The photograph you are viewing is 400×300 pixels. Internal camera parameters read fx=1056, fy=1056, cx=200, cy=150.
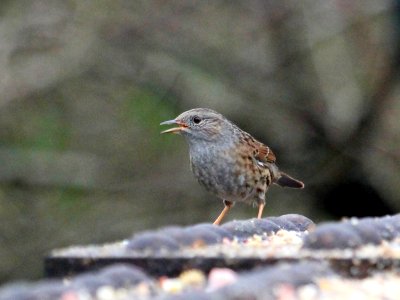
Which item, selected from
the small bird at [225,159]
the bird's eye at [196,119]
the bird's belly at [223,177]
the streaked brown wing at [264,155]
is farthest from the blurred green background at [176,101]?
the bird's belly at [223,177]

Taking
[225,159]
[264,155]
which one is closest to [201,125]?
[225,159]

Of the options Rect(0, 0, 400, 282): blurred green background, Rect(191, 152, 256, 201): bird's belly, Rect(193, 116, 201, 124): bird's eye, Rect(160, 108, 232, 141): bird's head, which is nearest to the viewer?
Rect(191, 152, 256, 201): bird's belly

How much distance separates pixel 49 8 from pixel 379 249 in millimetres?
7990

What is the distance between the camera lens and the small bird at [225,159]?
24.2 feet

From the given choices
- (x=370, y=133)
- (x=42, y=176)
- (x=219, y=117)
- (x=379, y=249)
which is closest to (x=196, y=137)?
(x=219, y=117)

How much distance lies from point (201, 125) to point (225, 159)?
388 mm

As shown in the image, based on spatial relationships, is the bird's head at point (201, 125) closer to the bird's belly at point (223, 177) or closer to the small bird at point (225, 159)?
the small bird at point (225, 159)

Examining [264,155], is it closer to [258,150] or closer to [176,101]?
[258,150]

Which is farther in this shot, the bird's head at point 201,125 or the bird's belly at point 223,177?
the bird's head at point 201,125

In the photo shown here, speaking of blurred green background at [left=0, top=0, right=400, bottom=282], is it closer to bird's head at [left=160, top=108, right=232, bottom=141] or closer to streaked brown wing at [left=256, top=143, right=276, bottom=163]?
streaked brown wing at [left=256, top=143, right=276, bottom=163]

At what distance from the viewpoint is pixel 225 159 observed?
7.50 metres

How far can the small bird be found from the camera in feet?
24.2

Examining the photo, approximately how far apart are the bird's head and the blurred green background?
275 cm

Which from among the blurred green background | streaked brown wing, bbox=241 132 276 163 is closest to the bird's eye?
streaked brown wing, bbox=241 132 276 163
